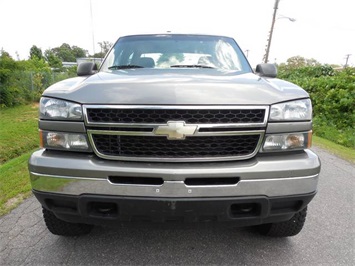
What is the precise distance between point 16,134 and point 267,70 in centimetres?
731

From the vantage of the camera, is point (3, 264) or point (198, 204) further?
point (3, 264)

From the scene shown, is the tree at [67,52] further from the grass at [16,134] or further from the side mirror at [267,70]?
the side mirror at [267,70]

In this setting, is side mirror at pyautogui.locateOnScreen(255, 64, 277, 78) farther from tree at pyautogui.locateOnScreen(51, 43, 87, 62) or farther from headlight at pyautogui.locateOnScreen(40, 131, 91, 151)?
tree at pyautogui.locateOnScreen(51, 43, 87, 62)

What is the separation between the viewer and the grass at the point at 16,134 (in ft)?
21.8

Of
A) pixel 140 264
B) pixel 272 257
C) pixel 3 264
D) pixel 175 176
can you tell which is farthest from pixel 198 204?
pixel 3 264

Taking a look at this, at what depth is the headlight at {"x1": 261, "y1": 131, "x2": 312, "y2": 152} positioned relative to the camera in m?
1.94

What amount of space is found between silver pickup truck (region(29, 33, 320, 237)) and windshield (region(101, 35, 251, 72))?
1.01 m

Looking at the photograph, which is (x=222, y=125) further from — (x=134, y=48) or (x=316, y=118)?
(x=316, y=118)

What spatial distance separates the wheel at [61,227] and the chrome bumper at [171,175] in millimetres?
562

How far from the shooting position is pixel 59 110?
6.38ft

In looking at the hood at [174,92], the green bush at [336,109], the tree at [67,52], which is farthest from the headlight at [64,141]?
the tree at [67,52]

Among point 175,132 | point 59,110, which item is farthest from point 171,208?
point 59,110

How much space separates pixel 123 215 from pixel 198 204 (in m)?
0.50

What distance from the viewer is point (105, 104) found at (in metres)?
1.84
